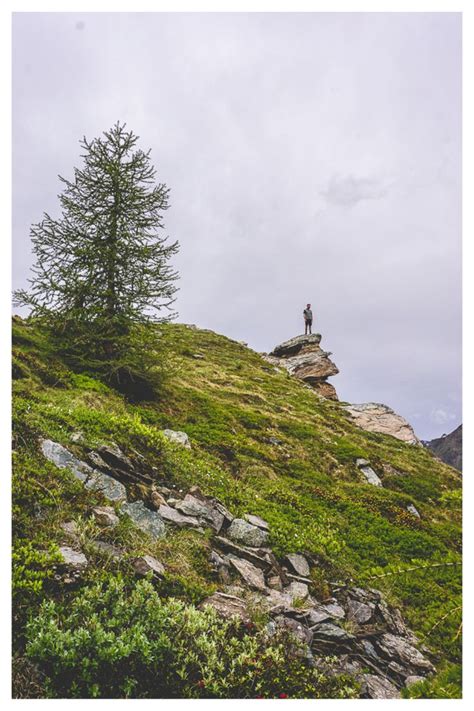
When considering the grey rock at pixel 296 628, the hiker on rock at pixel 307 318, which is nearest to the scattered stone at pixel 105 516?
the grey rock at pixel 296 628

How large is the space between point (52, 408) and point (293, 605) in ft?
23.1

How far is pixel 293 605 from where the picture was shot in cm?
696

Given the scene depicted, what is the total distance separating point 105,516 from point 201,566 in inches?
70.3

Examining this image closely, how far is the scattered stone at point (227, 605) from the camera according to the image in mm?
5623

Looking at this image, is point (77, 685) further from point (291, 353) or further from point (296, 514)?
point (291, 353)

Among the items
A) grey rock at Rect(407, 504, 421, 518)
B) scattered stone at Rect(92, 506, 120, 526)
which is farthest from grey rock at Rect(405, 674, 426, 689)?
grey rock at Rect(407, 504, 421, 518)

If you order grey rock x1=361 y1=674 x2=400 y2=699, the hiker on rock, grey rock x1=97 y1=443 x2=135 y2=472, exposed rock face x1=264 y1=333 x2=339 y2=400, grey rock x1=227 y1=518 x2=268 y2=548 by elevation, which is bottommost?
grey rock x1=361 y1=674 x2=400 y2=699

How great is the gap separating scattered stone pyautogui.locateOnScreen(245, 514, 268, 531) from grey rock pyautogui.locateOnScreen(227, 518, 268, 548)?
0.28 meters

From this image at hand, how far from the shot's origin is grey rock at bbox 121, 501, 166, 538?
23.5ft

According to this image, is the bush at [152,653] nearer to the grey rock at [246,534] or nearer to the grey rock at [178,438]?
the grey rock at [246,534]

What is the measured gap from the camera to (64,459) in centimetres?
771

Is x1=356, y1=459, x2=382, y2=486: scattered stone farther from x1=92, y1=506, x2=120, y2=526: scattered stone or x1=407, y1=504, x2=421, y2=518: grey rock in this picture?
x1=92, y1=506, x2=120, y2=526: scattered stone
